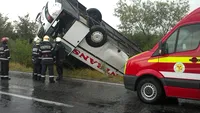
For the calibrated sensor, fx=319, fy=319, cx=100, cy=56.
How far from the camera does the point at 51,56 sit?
1062 centimetres

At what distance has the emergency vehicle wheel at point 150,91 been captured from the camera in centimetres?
701

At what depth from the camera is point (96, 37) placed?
11.7 meters

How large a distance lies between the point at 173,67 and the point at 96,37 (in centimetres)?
543

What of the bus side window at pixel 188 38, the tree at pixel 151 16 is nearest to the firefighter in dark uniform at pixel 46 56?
the bus side window at pixel 188 38

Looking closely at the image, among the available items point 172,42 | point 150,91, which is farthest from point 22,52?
point 172,42

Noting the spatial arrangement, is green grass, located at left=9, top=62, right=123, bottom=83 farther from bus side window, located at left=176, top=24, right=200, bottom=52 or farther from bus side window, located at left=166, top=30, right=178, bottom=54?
bus side window, located at left=176, top=24, right=200, bottom=52

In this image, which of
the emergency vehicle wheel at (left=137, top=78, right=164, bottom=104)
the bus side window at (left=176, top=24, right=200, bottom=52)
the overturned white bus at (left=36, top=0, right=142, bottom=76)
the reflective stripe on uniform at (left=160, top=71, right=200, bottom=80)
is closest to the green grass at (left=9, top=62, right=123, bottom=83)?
the overturned white bus at (left=36, top=0, right=142, bottom=76)

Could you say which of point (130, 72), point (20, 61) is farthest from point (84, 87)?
point (20, 61)

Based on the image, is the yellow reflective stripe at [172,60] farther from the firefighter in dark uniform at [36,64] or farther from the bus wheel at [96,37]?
the firefighter in dark uniform at [36,64]

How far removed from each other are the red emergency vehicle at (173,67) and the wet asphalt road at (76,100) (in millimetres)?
363

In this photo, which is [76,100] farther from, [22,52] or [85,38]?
[22,52]

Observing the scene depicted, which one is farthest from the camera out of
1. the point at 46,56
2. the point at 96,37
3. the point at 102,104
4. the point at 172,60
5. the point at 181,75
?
the point at 96,37

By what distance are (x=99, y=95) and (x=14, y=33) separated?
2429 centimetres

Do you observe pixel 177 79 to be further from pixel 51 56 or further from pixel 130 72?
pixel 51 56
